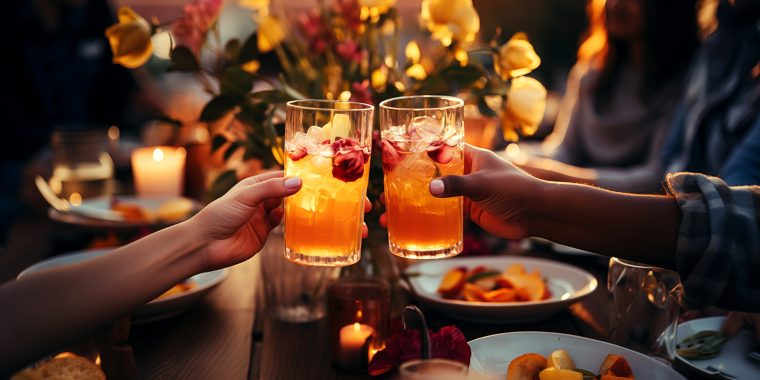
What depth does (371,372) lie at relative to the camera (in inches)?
52.3

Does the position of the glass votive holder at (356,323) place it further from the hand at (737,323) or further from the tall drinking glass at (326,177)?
the hand at (737,323)

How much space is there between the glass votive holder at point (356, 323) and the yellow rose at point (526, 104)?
0.49 meters

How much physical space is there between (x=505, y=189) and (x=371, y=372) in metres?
0.44

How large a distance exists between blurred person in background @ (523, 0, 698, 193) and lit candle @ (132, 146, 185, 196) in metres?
1.52

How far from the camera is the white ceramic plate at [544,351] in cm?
125

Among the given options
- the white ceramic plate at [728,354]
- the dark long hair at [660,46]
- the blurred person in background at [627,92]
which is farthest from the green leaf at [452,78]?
the dark long hair at [660,46]

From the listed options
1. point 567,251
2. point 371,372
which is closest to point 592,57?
point 567,251

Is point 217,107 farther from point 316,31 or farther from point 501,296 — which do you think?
point 501,296

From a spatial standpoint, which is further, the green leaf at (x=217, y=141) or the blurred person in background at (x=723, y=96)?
the blurred person in background at (x=723, y=96)

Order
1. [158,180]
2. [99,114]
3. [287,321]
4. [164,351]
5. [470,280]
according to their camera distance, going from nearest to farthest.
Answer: [164,351] < [287,321] < [470,280] < [158,180] < [99,114]

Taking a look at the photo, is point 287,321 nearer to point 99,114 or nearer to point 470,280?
point 470,280

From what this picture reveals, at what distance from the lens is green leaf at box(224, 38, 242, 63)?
165 cm

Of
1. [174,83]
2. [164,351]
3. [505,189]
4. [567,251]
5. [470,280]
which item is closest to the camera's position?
[505,189]

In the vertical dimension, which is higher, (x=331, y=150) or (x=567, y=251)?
(x=331, y=150)
